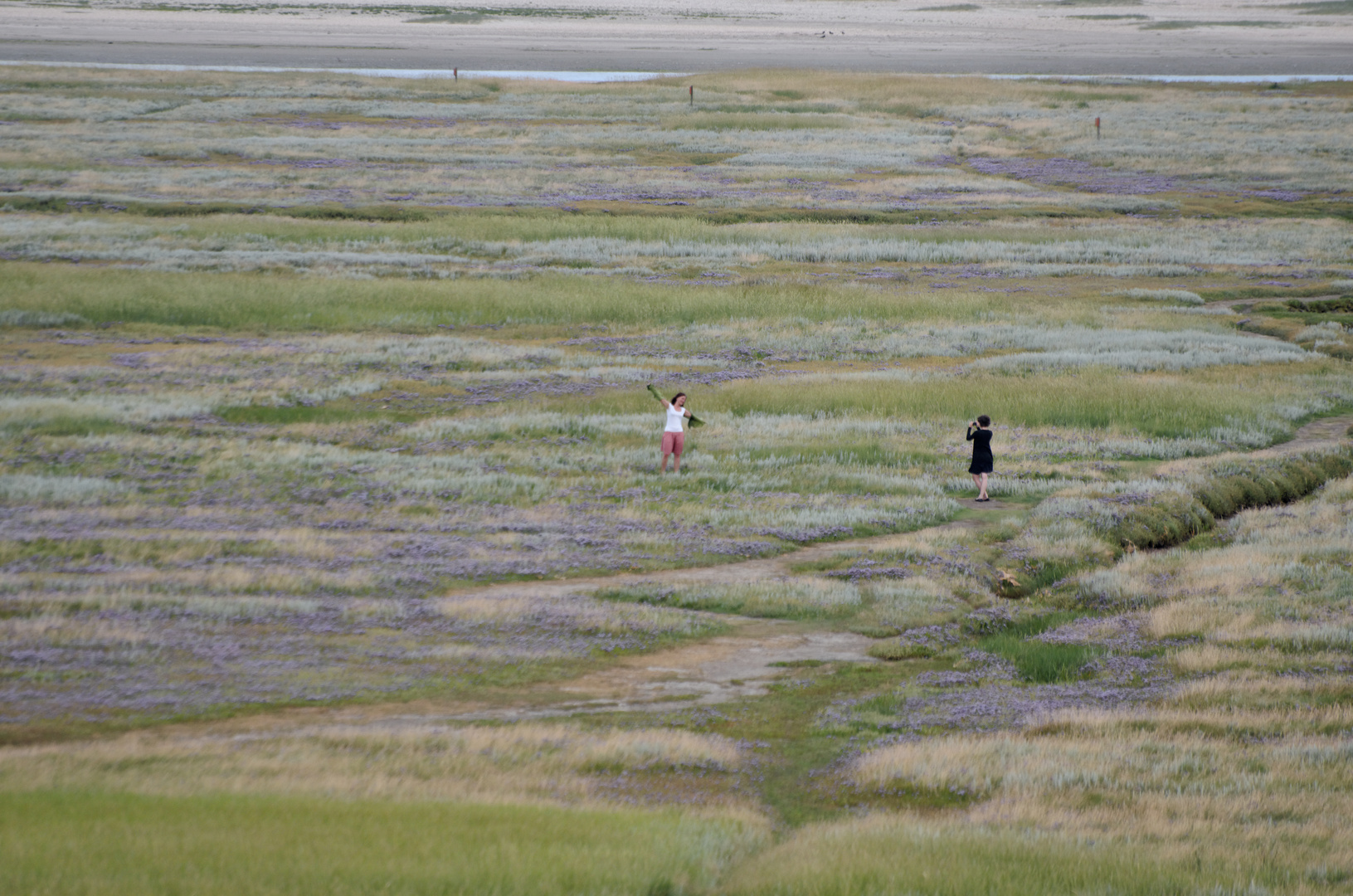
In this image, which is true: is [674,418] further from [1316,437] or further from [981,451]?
[1316,437]

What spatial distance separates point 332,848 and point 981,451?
20101 mm

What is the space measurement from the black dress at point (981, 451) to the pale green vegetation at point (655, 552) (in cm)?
94

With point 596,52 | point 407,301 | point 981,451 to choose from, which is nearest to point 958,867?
point 981,451

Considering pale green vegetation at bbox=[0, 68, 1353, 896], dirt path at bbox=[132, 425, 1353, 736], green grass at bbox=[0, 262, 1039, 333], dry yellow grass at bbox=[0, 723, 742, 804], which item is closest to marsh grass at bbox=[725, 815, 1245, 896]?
pale green vegetation at bbox=[0, 68, 1353, 896]

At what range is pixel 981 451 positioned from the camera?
26.6m

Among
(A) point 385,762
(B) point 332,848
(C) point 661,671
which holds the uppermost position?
(B) point 332,848

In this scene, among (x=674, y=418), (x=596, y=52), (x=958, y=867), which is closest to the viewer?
(x=958, y=867)

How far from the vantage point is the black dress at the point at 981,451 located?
2642 cm

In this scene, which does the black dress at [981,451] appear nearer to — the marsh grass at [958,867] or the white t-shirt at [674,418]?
the white t-shirt at [674,418]

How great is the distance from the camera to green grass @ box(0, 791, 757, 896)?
328 inches

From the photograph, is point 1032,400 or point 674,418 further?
point 1032,400

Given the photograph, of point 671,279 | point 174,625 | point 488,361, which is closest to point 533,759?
point 174,625

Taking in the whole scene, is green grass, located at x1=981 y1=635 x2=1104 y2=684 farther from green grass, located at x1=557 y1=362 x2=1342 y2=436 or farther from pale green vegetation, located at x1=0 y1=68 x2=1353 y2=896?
green grass, located at x1=557 y1=362 x2=1342 y2=436

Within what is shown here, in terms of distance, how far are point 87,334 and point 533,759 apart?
34.2 metres
